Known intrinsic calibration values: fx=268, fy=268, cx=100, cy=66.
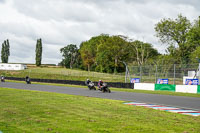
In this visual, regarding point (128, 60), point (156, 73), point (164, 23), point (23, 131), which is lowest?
point (23, 131)

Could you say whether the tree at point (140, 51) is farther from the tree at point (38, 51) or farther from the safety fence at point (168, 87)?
the safety fence at point (168, 87)

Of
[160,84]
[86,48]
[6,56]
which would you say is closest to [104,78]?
[160,84]

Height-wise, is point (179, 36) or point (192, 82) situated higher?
point (179, 36)

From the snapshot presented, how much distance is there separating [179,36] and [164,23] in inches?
177

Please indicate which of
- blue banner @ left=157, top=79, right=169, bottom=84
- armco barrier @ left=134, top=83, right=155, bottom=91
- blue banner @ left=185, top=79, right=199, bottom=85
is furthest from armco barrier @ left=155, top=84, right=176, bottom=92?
blue banner @ left=185, top=79, right=199, bottom=85

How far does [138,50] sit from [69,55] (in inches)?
1953

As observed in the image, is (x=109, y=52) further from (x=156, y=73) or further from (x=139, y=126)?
(x=139, y=126)

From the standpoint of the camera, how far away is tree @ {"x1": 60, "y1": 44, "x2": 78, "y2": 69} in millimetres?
123325

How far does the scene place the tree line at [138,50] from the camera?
5709cm

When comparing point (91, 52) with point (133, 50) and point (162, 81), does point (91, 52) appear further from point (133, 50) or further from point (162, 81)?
point (162, 81)

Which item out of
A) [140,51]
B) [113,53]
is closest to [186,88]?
[140,51]

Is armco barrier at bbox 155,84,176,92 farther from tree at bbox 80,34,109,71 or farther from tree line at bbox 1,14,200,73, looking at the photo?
tree at bbox 80,34,109,71

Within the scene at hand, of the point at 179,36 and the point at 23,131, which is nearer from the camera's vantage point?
the point at 23,131

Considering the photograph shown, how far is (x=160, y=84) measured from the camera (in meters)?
31.4
